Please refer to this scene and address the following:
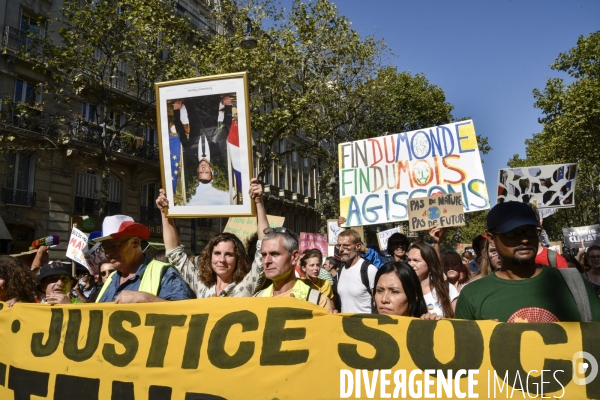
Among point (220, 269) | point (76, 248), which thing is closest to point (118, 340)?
point (220, 269)

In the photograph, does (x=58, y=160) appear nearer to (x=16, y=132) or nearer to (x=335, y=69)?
(x=16, y=132)

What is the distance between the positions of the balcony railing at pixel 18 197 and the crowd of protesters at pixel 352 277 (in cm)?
1531

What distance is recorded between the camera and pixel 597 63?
78.0ft

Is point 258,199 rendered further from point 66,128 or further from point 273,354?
point 66,128

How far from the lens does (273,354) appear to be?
299cm

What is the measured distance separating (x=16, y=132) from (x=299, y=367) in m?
18.8

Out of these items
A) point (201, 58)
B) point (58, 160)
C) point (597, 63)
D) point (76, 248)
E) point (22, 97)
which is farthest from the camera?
point (597, 63)

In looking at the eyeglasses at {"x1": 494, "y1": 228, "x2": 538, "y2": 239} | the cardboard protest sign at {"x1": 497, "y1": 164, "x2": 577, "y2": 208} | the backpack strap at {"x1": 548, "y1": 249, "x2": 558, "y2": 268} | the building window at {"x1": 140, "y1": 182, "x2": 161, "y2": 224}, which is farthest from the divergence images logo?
the building window at {"x1": 140, "y1": 182, "x2": 161, "y2": 224}

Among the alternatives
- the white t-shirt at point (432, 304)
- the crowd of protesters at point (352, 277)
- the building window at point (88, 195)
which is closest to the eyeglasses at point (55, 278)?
the crowd of protesters at point (352, 277)

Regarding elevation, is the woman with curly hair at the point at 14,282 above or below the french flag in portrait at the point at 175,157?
below

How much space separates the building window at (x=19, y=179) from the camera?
744 inches

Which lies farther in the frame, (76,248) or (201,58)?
(201,58)

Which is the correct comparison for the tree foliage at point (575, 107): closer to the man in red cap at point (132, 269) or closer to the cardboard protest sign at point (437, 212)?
the cardboard protest sign at point (437, 212)

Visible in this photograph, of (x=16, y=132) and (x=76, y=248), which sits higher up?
(x=16, y=132)
